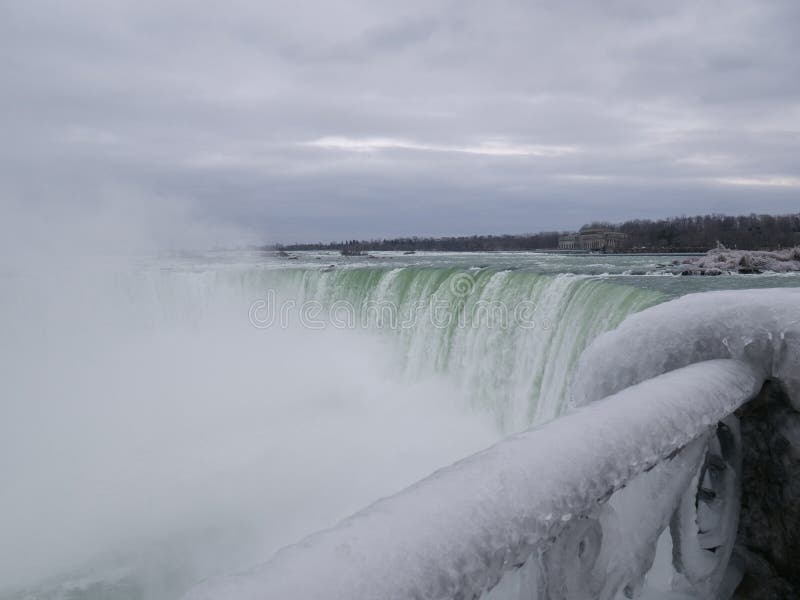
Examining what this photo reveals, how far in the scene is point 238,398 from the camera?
15688mm

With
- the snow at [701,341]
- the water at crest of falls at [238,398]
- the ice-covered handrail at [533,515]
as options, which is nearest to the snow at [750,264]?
the water at crest of falls at [238,398]

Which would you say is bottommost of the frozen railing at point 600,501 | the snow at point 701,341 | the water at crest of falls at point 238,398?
the water at crest of falls at point 238,398

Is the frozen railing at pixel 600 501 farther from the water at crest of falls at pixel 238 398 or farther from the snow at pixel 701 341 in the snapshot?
the water at crest of falls at pixel 238 398

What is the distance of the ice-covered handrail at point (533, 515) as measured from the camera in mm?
691

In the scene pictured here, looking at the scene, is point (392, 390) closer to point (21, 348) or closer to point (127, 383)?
point (127, 383)

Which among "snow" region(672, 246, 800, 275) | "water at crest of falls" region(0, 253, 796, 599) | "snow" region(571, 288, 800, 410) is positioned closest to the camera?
"snow" region(571, 288, 800, 410)

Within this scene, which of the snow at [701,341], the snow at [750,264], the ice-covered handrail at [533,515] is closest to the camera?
the ice-covered handrail at [533,515]

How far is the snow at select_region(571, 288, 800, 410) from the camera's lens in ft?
4.84

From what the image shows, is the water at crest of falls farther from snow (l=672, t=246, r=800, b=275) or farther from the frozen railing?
the frozen railing

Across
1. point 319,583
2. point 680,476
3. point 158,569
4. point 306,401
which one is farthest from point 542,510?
point 306,401

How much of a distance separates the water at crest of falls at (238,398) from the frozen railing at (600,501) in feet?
22.5

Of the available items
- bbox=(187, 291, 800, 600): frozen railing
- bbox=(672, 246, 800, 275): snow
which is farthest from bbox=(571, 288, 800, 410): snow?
bbox=(672, 246, 800, 275): snow

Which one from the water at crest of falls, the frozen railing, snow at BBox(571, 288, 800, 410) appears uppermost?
snow at BBox(571, 288, 800, 410)

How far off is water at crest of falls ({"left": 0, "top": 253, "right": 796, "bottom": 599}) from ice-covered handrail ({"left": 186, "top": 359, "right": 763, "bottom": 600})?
724 centimetres
